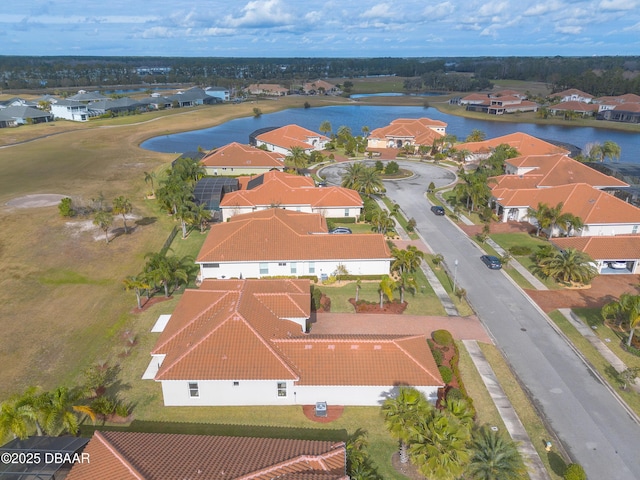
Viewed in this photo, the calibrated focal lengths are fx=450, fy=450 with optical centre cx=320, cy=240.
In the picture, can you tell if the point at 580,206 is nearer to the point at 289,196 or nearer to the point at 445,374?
the point at 289,196

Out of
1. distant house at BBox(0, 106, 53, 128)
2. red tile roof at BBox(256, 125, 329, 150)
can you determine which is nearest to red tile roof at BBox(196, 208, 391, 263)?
red tile roof at BBox(256, 125, 329, 150)

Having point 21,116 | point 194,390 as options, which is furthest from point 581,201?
point 21,116

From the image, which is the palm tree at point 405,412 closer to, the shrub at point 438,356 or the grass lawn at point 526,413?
the grass lawn at point 526,413

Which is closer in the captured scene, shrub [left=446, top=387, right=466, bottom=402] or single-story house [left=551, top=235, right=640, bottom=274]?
shrub [left=446, top=387, right=466, bottom=402]

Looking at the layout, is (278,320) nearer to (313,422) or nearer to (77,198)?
(313,422)

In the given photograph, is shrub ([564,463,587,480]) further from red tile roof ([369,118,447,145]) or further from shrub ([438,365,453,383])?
red tile roof ([369,118,447,145])

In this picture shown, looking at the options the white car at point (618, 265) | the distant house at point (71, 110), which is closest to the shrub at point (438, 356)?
the white car at point (618, 265)
